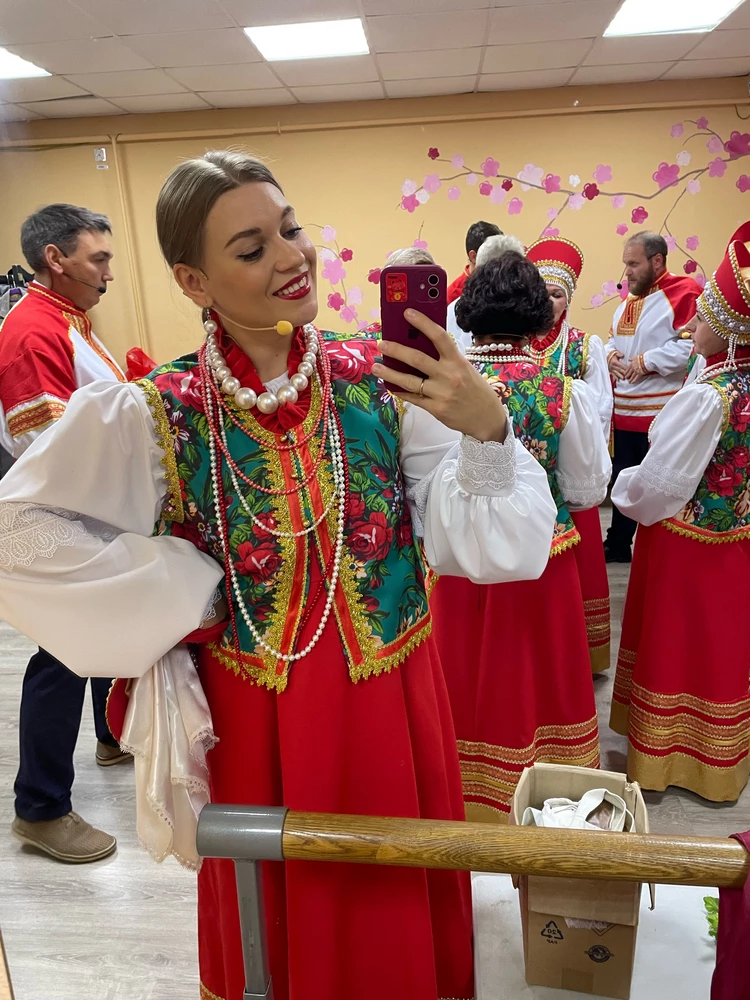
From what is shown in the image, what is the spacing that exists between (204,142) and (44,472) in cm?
417

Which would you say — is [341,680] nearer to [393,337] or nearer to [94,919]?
[393,337]

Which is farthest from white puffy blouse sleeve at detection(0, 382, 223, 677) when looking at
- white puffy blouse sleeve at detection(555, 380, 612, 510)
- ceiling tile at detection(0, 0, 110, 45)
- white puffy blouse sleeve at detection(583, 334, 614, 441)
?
ceiling tile at detection(0, 0, 110, 45)

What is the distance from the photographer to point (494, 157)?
15.1 feet

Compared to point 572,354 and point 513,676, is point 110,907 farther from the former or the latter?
point 572,354

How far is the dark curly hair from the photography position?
5.16 feet

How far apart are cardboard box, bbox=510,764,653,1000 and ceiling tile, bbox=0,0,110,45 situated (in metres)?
3.01

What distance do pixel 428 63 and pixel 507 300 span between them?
3046 millimetres

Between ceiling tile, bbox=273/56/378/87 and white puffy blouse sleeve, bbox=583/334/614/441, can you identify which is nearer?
white puffy blouse sleeve, bbox=583/334/614/441

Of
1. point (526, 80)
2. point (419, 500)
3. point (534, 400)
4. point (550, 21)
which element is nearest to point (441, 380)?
point (419, 500)

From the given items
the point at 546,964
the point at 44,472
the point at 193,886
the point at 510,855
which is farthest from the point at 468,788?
the point at 44,472

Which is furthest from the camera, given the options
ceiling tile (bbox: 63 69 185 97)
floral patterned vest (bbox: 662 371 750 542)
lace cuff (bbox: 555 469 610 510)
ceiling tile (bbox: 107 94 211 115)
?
ceiling tile (bbox: 107 94 211 115)

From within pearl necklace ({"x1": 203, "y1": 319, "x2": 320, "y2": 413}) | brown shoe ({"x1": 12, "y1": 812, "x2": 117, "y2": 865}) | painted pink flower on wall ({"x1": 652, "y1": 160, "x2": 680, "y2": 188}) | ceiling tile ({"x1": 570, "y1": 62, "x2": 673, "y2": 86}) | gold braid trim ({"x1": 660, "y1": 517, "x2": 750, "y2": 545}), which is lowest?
brown shoe ({"x1": 12, "y1": 812, "x2": 117, "y2": 865})

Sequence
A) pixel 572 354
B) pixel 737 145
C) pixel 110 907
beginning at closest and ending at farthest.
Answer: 1. pixel 110 907
2. pixel 572 354
3. pixel 737 145

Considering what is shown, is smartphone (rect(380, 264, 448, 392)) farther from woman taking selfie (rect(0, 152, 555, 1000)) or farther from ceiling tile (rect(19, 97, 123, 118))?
ceiling tile (rect(19, 97, 123, 118))
